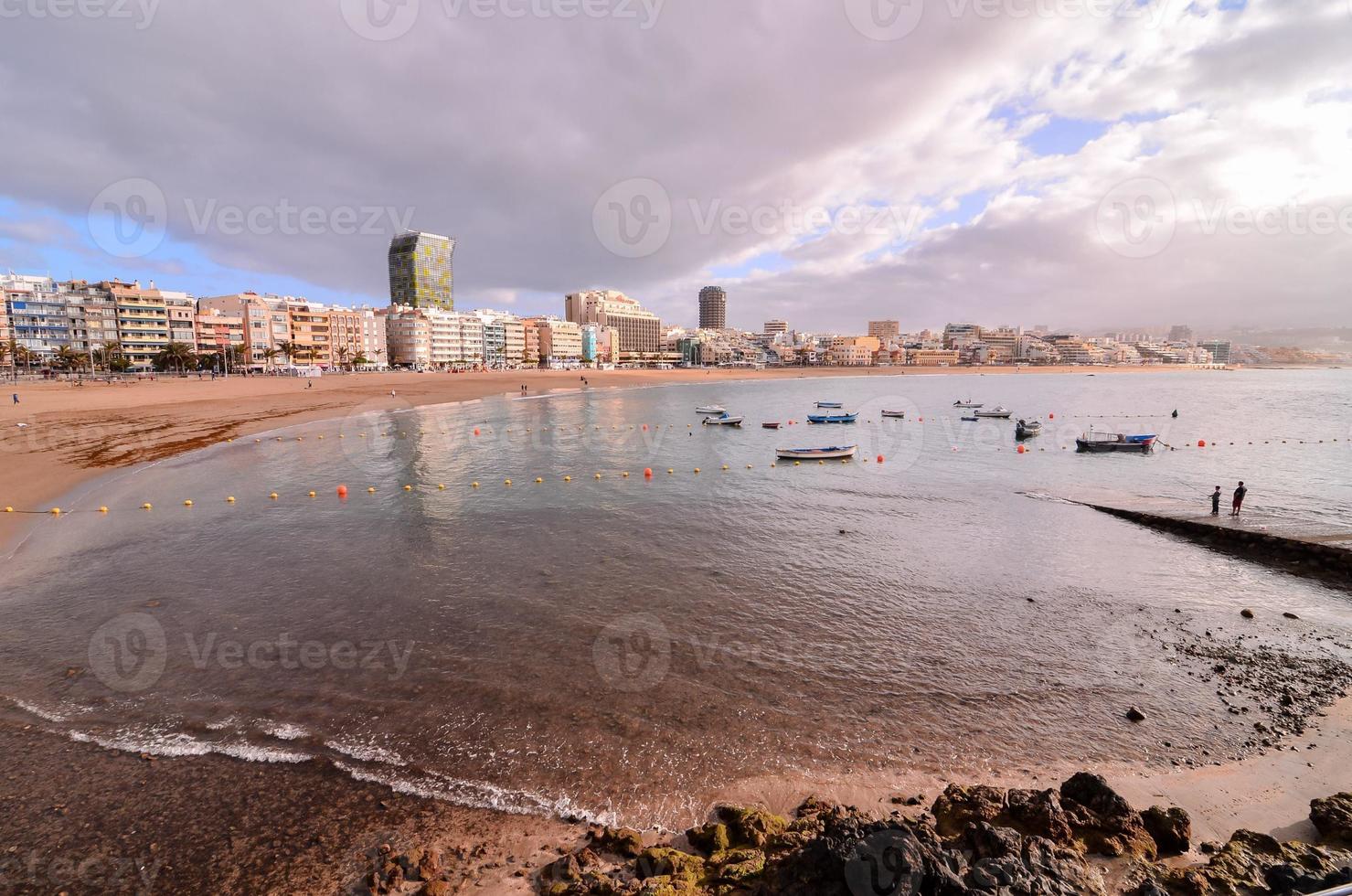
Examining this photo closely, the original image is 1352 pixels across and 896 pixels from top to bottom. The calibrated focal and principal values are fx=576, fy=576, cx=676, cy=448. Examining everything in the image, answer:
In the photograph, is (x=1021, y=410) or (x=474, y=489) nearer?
(x=474, y=489)

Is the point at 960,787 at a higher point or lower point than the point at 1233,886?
lower

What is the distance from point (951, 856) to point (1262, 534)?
803 inches

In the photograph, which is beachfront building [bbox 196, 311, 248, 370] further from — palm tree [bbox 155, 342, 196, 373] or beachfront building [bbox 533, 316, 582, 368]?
beachfront building [bbox 533, 316, 582, 368]

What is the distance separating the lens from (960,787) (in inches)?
294

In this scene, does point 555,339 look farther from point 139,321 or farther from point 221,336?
point 139,321

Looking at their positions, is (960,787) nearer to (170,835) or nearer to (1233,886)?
(1233,886)

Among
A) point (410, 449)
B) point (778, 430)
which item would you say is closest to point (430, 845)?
point (410, 449)

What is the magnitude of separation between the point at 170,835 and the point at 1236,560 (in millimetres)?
25066

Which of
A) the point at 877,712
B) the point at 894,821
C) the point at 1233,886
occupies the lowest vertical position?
the point at 877,712

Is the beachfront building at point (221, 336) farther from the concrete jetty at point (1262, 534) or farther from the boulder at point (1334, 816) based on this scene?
the boulder at point (1334, 816)

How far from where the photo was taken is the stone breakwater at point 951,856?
516 centimetres

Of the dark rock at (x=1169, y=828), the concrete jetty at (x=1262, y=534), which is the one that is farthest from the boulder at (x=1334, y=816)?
the concrete jetty at (x=1262, y=534)

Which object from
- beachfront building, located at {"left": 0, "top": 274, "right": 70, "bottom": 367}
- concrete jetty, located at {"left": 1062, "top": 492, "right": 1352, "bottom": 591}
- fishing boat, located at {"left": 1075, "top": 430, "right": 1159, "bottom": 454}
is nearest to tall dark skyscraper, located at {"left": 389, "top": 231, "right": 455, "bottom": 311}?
beachfront building, located at {"left": 0, "top": 274, "right": 70, "bottom": 367}

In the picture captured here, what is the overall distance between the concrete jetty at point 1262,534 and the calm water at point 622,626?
3.26 ft
